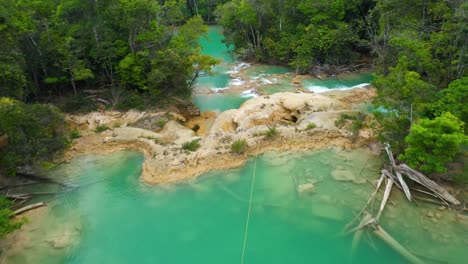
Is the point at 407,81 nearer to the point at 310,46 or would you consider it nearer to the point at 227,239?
the point at 227,239

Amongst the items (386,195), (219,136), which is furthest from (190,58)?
(386,195)

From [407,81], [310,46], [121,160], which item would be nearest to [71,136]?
[121,160]

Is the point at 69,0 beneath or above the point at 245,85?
above

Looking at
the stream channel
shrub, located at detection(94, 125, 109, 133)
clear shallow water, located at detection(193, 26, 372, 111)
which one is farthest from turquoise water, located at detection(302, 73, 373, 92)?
shrub, located at detection(94, 125, 109, 133)

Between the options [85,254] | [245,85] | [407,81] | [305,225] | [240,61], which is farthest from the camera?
[240,61]

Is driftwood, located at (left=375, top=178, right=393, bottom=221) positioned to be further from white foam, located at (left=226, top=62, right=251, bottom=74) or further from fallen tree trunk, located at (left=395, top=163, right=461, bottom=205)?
white foam, located at (left=226, top=62, right=251, bottom=74)

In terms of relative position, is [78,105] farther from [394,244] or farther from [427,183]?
[427,183]

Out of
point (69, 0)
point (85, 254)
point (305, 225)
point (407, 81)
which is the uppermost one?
point (69, 0)
